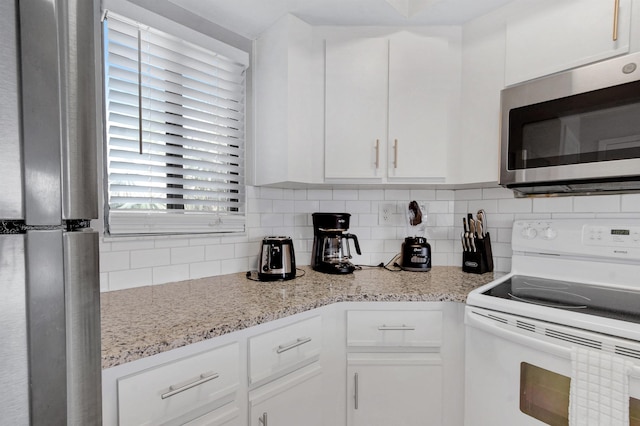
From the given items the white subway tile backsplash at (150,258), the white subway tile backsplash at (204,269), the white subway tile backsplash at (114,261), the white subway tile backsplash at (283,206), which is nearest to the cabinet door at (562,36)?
the white subway tile backsplash at (283,206)

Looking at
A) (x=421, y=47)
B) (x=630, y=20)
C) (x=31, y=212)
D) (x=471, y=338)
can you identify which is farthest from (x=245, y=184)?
(x=630, y=20)

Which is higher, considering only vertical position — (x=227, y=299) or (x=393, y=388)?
(x=227, y=299)

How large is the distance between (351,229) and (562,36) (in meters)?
1.35

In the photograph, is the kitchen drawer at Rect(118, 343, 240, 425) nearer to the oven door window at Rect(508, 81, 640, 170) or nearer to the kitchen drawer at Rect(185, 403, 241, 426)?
the kitchen drawer at Rect(185, 403, 241, 426)

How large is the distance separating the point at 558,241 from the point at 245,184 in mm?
1610

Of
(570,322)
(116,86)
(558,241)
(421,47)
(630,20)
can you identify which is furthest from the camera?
(421,47)

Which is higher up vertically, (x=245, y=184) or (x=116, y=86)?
(x=116, y=86)

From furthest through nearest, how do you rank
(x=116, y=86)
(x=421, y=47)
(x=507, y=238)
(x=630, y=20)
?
(x=507, y=238) < (x=421, y=47) < (x=116, y=86) < (x=630, y=20)

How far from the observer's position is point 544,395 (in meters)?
1.03

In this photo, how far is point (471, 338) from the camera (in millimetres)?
1218

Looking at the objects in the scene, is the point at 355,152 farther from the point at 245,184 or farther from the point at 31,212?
the point at 31,212

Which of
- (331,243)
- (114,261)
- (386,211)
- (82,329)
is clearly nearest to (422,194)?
(386,211)

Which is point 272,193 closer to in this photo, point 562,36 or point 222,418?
point 222,418

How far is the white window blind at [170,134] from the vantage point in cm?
127
